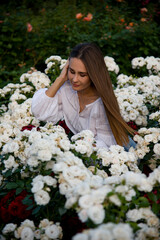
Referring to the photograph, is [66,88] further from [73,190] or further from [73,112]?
[73,190]

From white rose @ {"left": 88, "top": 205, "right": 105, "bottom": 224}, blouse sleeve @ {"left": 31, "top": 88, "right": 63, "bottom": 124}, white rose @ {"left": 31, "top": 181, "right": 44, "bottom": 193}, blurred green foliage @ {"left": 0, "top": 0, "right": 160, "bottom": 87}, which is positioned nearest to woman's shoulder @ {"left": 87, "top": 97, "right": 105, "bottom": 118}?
blouse sleeve @ {"left": 31, "top": 88, "right": 63, "bottom": 124}

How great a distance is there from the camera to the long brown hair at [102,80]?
208 centimetres

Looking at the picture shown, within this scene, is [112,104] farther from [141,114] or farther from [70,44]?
[70,44]

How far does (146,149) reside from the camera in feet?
6.86

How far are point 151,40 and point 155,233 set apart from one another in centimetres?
379

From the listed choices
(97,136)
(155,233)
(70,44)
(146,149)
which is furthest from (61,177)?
(70,44)

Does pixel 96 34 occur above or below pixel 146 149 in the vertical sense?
above

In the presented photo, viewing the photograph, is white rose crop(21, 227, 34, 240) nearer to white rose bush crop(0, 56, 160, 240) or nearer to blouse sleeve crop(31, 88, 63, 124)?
white rose bush crop(0, 56, 160, 240)

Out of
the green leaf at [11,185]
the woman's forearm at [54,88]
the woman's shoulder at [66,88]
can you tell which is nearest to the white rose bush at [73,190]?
the green leaf at [11,185]

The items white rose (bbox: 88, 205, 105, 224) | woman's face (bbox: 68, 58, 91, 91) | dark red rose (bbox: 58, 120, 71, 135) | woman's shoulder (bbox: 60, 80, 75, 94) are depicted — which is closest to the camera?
white rose (bbox: 88, 205, 105, 224)

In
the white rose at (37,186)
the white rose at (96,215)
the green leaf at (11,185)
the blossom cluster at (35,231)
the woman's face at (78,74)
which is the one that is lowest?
the blossom cluster at (35,231)

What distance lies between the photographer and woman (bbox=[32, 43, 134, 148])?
211 cm

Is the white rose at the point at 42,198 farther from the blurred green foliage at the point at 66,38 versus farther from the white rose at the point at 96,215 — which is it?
the blurred green foliage at the point at 66,38

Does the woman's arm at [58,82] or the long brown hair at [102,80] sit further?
the woman's arm at [58,82]
